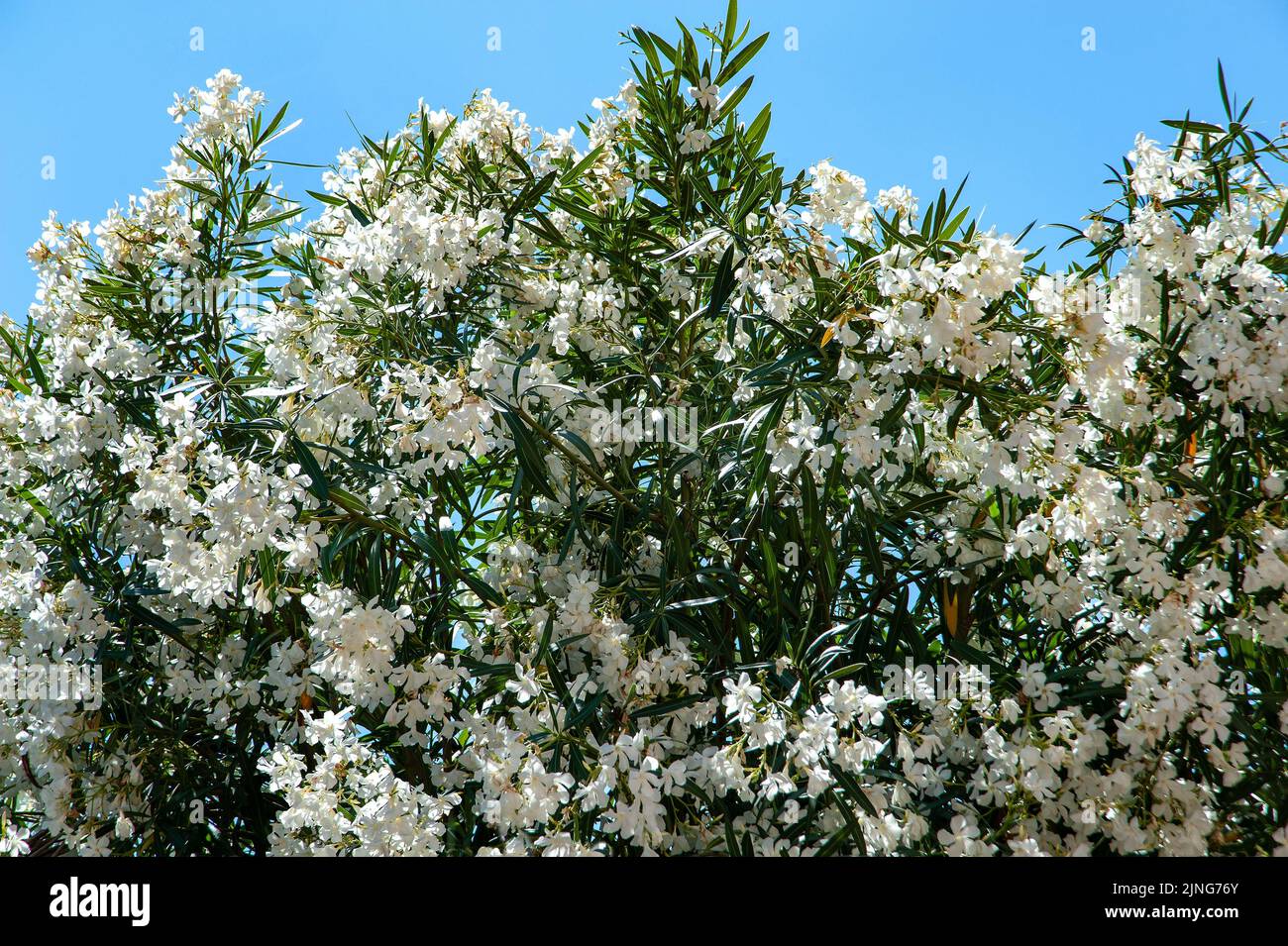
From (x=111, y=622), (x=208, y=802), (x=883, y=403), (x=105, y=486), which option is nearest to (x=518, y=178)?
(x=883, y=403)

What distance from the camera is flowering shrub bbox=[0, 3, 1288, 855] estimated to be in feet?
Result: 7.14

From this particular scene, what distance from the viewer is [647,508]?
256cm

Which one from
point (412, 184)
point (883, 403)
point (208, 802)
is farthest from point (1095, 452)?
point (208, 802)

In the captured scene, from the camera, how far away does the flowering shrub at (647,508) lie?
7.14ft

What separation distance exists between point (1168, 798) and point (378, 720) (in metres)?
1.96

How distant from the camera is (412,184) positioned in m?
2.88

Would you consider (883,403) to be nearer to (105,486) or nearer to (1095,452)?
(1095,452)
